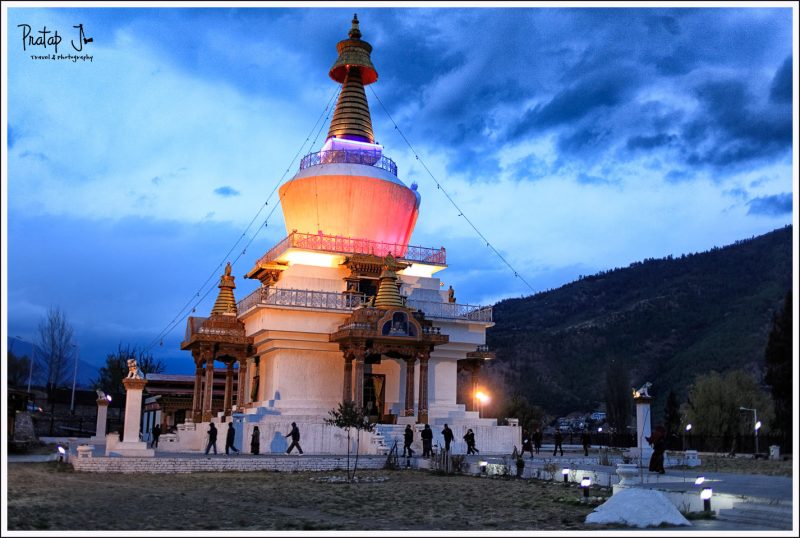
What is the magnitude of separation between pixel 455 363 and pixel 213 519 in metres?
25.2

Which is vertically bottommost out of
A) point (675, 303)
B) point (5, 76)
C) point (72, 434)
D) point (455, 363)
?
point (72, 434)

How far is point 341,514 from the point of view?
15.2 m

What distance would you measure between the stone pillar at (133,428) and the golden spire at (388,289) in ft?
35.7

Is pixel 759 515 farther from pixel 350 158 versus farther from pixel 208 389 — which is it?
pixel 350 158

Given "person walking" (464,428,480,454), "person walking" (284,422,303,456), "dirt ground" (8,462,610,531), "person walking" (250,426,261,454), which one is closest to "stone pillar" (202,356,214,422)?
"person walking" (250,426,261,454)

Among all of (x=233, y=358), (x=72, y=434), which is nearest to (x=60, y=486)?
(x=233, y=358)

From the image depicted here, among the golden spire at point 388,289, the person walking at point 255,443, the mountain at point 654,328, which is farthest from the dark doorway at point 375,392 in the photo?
the mountain at point 654,328

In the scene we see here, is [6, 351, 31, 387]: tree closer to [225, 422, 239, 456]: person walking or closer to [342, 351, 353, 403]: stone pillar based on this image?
[225, 422, 239, 456]: person walking

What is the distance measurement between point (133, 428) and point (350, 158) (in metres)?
18.6

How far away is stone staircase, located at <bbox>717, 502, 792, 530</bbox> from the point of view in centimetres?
1209

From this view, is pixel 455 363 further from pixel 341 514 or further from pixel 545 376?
pixel 545 376

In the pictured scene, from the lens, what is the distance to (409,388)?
33.9m

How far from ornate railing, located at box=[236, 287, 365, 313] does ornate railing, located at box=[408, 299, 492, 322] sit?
3115mm

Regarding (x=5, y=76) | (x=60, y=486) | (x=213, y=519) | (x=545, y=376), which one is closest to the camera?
(x=5, y=76)
